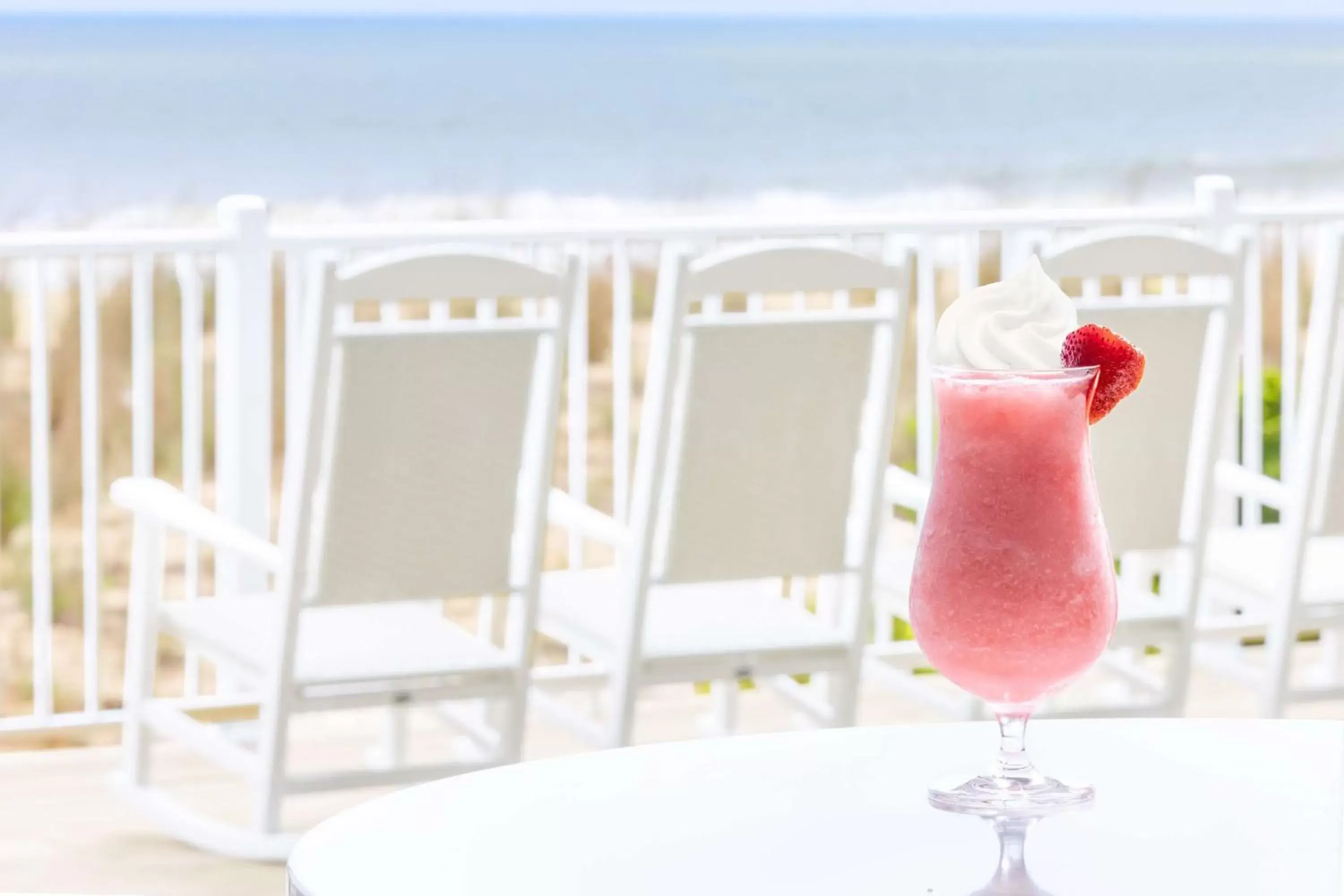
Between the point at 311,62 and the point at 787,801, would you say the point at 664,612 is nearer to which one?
the point at 787,801

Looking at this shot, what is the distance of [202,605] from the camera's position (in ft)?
10.6

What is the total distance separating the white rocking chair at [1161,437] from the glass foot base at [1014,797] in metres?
1.92

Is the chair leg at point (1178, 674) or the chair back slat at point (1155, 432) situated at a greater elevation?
the chair back slat at point (1155, 432)

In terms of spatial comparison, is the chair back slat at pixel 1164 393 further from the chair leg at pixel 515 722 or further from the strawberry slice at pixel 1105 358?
the strawberry slice at pixel 1105 358

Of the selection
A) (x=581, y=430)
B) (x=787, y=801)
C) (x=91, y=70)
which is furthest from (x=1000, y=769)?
(x=91, y=70)

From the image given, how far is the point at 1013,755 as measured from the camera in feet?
3.77

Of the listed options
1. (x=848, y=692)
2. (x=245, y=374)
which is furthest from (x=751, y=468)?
(x=245, y=374)

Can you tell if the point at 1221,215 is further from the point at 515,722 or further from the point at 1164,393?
the point at 515,722

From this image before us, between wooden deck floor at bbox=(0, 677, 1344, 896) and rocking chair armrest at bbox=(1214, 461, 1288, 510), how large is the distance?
0.77 meters

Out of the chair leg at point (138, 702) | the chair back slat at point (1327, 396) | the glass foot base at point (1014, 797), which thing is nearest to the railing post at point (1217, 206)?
the chair back slat at point (1327, 396)

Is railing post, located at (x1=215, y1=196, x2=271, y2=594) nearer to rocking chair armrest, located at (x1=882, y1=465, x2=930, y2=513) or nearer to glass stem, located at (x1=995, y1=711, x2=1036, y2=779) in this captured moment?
rocking chair armrest, located at (x1=882, y1=465, x2=930, y2=513)

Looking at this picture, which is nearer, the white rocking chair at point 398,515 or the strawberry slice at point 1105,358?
the strawberry slice at point 1105,358

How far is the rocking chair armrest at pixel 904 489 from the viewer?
3213 millimetres

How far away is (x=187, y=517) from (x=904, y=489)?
102 centimetres
